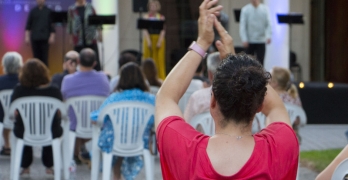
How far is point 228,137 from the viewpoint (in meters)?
2.33

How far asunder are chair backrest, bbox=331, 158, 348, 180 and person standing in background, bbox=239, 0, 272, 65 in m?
9.34

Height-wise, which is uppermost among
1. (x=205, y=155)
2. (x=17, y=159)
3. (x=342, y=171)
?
(x=205, y=155)

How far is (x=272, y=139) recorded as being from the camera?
2.35 m

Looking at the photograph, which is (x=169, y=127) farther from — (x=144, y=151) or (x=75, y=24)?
(x=75, y=24)

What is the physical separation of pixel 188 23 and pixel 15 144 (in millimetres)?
10048

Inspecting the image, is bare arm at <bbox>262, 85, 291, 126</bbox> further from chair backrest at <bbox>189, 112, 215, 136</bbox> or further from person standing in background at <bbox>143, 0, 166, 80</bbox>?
person standing in background at <bbox>143, 0, 166, 80</bbox>

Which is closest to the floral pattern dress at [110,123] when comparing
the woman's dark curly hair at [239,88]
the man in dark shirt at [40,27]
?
the woman's dark curly hair at [239,88]

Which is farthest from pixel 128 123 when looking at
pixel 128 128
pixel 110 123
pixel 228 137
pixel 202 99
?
pixel 228 137

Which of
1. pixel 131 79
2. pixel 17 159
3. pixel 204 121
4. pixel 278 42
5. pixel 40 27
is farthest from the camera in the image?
pixel 278 42

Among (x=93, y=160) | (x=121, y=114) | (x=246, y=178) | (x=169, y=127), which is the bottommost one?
(x=93, y=160)

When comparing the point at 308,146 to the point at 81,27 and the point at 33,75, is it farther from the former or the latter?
the point at 81,27

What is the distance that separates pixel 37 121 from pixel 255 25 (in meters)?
6.45

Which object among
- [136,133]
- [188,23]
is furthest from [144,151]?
[188,23]

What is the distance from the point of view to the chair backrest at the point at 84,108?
784 centimetres
